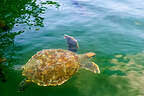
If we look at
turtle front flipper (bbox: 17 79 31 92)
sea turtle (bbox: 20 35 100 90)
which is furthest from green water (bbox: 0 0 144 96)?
sea turtle (bbox: 20 35 100 90)

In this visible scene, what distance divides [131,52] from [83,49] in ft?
6.40

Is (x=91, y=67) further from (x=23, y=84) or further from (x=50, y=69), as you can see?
(x=23, y=84)

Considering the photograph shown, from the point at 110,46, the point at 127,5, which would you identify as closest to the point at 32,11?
the point at 110,46

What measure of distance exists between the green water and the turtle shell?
34 centimetres

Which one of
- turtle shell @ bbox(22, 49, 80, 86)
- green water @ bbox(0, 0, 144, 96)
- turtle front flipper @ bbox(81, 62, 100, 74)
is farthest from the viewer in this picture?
turtle front flipper @ bbox(81, 62, 100, 74)

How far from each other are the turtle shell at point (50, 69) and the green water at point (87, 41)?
338 mm

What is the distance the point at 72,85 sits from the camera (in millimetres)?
4246

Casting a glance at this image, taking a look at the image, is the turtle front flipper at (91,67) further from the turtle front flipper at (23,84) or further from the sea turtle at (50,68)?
the turtle front flipper at (23,84)

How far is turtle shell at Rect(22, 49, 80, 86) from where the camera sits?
153 inches

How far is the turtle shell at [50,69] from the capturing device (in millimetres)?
3881

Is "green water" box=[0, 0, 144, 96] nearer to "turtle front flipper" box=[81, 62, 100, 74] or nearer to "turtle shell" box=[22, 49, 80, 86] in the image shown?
"turtle front flipper" box=[81, 62, 100, 74]

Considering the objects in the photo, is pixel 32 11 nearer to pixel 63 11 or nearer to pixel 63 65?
pixel 63 11

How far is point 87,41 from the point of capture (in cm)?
655

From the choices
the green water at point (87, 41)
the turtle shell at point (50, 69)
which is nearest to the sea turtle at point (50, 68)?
the turtle shell at point (50, 69)
